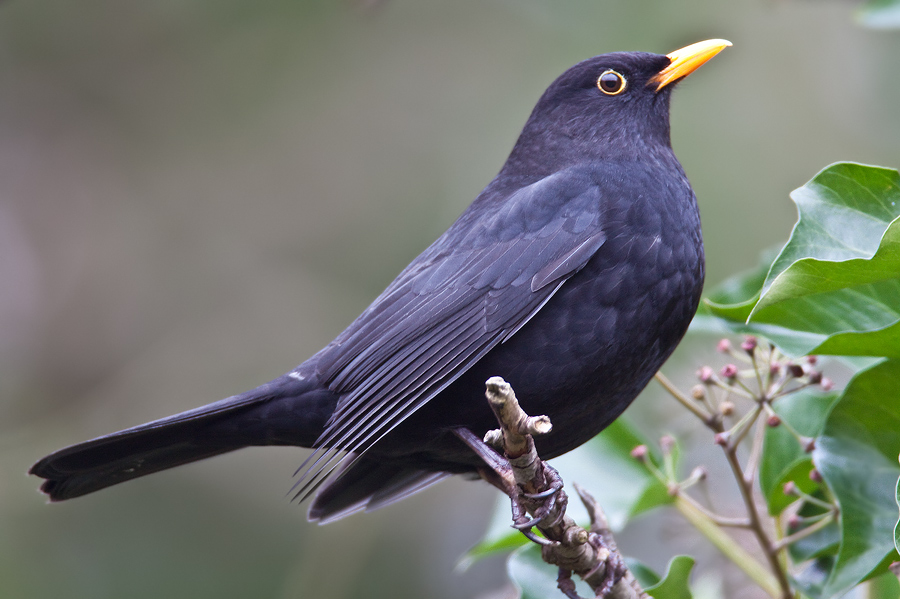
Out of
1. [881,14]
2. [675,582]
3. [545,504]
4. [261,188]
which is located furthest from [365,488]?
[261,188]

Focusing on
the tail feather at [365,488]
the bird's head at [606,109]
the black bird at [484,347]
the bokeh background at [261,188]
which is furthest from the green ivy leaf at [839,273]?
the bokeh background at [261,188]

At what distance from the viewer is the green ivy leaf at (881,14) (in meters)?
3.71

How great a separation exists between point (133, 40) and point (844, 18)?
6973mm

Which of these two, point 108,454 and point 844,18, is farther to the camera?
point 844,18

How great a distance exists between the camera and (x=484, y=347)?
9.80 feet

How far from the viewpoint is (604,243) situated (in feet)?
10.1

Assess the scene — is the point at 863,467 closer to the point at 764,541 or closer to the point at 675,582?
the point at 764,541

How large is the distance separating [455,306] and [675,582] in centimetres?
112

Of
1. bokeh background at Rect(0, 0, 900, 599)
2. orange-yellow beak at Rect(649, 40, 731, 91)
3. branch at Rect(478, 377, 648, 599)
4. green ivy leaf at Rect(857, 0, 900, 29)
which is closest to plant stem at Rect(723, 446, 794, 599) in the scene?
branch at Rect(478, 377, 648, 599)

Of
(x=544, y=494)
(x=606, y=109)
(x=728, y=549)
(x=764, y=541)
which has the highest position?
(x=606, y=109)

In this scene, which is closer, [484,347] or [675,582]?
[675,582]

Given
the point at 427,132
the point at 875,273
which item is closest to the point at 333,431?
the point at 875,273

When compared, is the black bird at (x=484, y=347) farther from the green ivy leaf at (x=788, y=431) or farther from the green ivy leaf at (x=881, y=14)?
the green ivy leaf at (x=881, y=14)

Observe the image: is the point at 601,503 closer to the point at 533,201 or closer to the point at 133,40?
the point at 533,201
